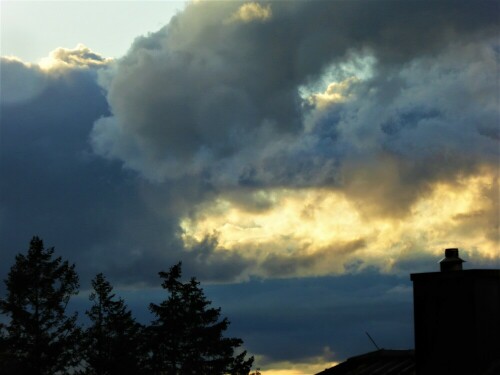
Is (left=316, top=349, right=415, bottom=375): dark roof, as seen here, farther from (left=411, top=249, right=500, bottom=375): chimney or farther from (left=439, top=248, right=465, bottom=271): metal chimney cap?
(left=439, top=248, right=465, bottom=271): metal chimney cap

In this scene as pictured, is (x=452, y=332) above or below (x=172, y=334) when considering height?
below

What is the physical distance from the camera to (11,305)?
56.0m

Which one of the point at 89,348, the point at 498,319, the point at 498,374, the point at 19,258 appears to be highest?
the point at 19,258

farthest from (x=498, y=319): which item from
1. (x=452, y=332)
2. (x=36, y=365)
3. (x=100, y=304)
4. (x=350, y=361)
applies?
(x=100, y=304)

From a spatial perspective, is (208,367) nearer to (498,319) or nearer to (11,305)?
(11,305)

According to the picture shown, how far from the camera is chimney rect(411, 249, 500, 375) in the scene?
26.2 meters

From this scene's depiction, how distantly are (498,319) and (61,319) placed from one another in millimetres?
37230

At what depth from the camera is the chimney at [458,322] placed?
2620 cm

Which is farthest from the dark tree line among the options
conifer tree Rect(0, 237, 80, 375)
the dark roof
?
the dark roof

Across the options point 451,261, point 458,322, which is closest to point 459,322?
point 458,322

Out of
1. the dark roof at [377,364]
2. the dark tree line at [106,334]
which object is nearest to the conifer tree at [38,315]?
the dark tree line at [106,334]

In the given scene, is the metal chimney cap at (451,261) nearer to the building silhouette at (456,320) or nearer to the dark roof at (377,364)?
the building silhouette at (456,320)

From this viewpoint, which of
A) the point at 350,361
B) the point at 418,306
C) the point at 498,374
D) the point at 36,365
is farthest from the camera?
the point at 36,365

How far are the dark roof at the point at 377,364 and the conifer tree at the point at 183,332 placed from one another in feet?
102
